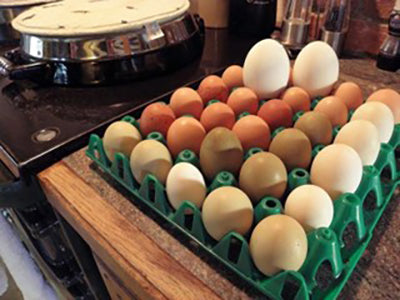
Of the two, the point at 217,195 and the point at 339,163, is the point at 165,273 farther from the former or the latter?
the point at 339,163

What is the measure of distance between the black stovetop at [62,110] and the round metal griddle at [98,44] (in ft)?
0.08

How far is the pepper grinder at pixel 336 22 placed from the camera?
777 mm

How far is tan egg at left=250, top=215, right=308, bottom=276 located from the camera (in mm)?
322

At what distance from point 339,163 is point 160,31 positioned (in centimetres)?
45

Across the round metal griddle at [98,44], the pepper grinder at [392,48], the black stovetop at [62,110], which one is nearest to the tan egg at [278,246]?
the black stovetop at [62,110]

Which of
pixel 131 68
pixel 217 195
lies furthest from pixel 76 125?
pixel 217 195

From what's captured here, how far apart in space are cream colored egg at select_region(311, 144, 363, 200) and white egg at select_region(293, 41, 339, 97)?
20cm

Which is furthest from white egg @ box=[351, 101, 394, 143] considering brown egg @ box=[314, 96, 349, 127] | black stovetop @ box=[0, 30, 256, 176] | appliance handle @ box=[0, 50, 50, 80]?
appliance handle @ box=[0, 50, 50, 80]

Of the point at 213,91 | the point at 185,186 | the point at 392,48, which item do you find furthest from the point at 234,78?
A: the point at 392,48

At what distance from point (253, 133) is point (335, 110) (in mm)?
142

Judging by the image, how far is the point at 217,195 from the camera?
370mm

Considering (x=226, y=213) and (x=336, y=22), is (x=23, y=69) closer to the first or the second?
(x=226, y=213)

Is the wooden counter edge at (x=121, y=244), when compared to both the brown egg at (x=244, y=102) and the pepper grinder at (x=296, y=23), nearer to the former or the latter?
the brown egg at (x=244, y=102)

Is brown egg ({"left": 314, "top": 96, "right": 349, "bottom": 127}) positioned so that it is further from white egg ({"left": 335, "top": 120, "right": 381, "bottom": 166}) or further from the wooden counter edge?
the wooden counter edge
